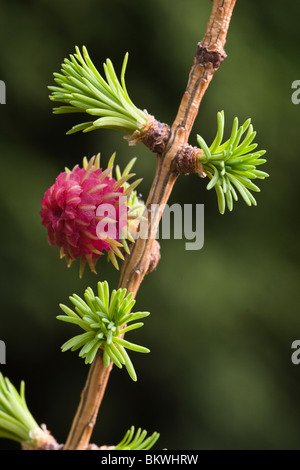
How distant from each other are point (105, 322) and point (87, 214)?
2.0 inches

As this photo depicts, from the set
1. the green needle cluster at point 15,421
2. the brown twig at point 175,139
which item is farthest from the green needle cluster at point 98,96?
the green needle cluster at point 15,421

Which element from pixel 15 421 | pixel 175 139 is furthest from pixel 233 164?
pixel 15 421

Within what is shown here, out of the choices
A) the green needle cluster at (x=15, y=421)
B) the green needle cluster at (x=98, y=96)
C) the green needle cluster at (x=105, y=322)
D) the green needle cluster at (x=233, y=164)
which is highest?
the green needle cluster at (x=98, y=96)

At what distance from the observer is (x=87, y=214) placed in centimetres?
28

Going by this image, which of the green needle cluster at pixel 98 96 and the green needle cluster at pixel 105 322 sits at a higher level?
the green needle cluster at pixel 98 96

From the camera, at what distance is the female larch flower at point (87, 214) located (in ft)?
0.91

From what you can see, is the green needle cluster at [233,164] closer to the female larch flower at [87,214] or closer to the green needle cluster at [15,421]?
the female larch flower at [87,214]

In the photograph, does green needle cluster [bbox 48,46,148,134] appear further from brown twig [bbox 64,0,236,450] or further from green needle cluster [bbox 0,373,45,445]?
green needle cluster [bbox 0,373,45,445]

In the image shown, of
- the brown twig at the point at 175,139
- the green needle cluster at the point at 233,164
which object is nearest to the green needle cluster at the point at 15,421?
the brown twig at the point at 175,139

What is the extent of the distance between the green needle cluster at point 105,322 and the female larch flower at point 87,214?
0.8 inches

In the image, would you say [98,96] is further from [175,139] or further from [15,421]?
[15,421]

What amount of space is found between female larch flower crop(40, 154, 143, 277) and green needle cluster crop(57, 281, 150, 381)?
0.02 metres
